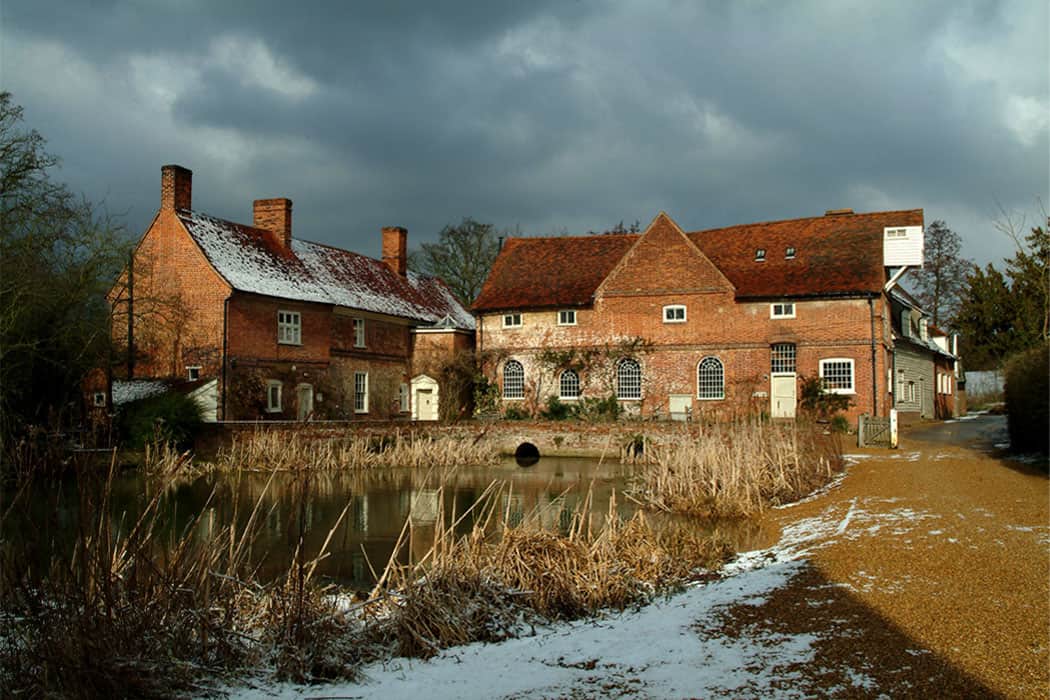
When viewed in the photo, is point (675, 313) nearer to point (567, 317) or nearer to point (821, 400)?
point (567, 317)

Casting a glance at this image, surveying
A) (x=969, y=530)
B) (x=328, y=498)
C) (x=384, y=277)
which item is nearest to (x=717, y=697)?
(x=969, y=530)

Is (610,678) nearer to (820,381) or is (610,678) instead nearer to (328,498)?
(328,498)

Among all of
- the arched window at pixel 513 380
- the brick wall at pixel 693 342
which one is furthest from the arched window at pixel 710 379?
the arched window at pixel 513 380


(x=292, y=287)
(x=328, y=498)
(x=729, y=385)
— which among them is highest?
(x=292, y=287)

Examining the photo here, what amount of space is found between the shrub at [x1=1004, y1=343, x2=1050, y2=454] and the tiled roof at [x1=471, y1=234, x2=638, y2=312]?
1801 centimetres

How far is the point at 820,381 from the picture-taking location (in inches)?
1153

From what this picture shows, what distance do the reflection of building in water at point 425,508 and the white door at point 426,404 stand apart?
16.6 metres

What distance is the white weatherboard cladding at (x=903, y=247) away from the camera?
1176 inches

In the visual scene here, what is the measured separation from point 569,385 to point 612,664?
27851mm

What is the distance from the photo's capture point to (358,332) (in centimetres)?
3453

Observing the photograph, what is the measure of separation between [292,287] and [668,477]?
2043cm

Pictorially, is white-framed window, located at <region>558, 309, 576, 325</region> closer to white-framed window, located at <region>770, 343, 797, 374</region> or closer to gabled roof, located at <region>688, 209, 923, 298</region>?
gabled roof, located at <region>688, 209, 923, 298</region>

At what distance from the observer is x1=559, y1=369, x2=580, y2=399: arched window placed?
3366cm

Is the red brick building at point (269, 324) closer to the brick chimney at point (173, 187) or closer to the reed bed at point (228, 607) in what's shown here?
the brick chimney at point (173, 187)
